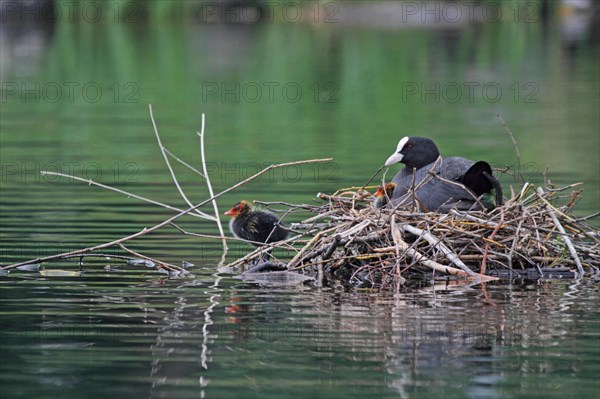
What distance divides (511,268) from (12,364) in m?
4.16

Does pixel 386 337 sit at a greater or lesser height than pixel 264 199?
lesser

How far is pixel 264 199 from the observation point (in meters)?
14.6

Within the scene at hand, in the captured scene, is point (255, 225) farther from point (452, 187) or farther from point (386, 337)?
point (386, 337)

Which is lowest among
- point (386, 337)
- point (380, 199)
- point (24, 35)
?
point (386, 337)

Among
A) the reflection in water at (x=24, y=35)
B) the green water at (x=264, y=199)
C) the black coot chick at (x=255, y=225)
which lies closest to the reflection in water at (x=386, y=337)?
the green water at (x=264, y=199)

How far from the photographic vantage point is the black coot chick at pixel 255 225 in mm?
11383

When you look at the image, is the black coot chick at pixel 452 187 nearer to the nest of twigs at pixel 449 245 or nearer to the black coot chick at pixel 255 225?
the nest of twigs at pixel 449 245

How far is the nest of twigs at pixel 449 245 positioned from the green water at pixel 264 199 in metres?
0.46

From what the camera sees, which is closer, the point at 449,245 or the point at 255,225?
the point at 449,245

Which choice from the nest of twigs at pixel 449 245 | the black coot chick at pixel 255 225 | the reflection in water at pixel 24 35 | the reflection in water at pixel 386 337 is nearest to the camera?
the reflection in water at pixel 386 337

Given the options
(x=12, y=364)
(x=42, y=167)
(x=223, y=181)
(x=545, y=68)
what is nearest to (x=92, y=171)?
(x=42, y=167)

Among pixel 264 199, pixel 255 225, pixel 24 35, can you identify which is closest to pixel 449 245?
pixel 255 225

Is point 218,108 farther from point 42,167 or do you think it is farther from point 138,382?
point 138,382

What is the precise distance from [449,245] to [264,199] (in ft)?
15.2
